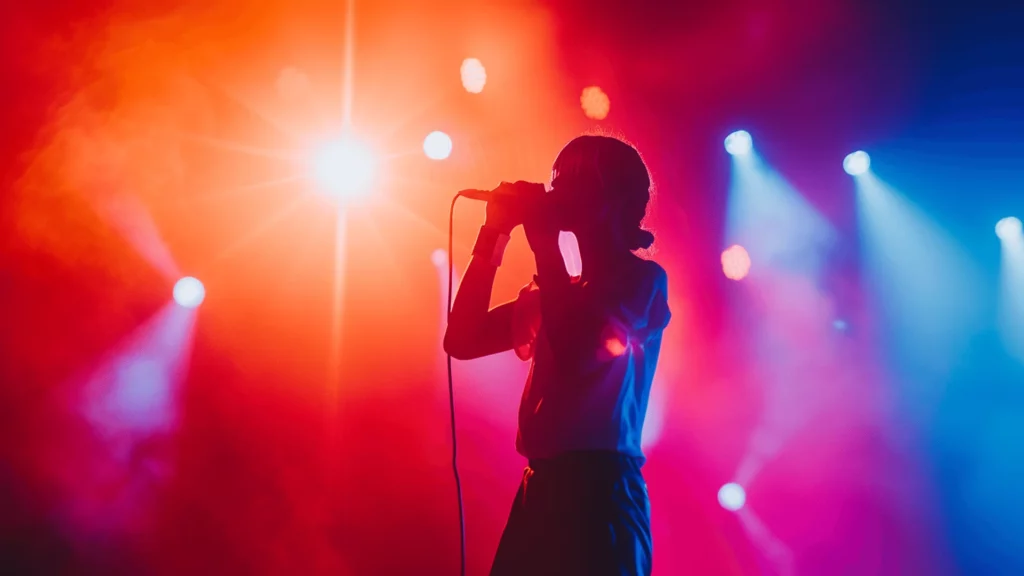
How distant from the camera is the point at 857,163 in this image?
9.89 ft

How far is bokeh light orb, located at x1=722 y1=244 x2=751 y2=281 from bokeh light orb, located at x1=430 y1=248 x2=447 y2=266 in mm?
1201

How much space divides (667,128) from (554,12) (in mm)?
721

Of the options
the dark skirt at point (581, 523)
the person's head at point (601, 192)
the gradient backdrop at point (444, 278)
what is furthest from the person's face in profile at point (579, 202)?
the gradient backdrop at point (444, 278)

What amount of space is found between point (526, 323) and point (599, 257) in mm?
205

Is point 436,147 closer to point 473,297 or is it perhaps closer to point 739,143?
point 739,143

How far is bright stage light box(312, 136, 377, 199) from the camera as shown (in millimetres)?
2941

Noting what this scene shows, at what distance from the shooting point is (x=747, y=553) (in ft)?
9.20

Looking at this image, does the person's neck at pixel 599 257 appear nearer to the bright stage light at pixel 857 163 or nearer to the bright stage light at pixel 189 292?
the bright stage light at pixel 189 292

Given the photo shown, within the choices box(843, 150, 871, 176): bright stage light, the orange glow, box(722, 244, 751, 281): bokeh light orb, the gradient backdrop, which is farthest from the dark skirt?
box(843, 150, 871, 176): bright stage light

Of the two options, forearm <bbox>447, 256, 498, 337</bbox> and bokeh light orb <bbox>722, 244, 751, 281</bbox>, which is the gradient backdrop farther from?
forearm <bbox>447, 256, 498, 337</bbox>

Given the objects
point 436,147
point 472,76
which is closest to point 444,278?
point 436,147

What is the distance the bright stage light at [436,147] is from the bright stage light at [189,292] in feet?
3.52

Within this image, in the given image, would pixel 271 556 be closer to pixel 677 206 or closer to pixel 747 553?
pixel 747 553

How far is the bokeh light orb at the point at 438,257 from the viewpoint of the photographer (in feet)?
9.81
